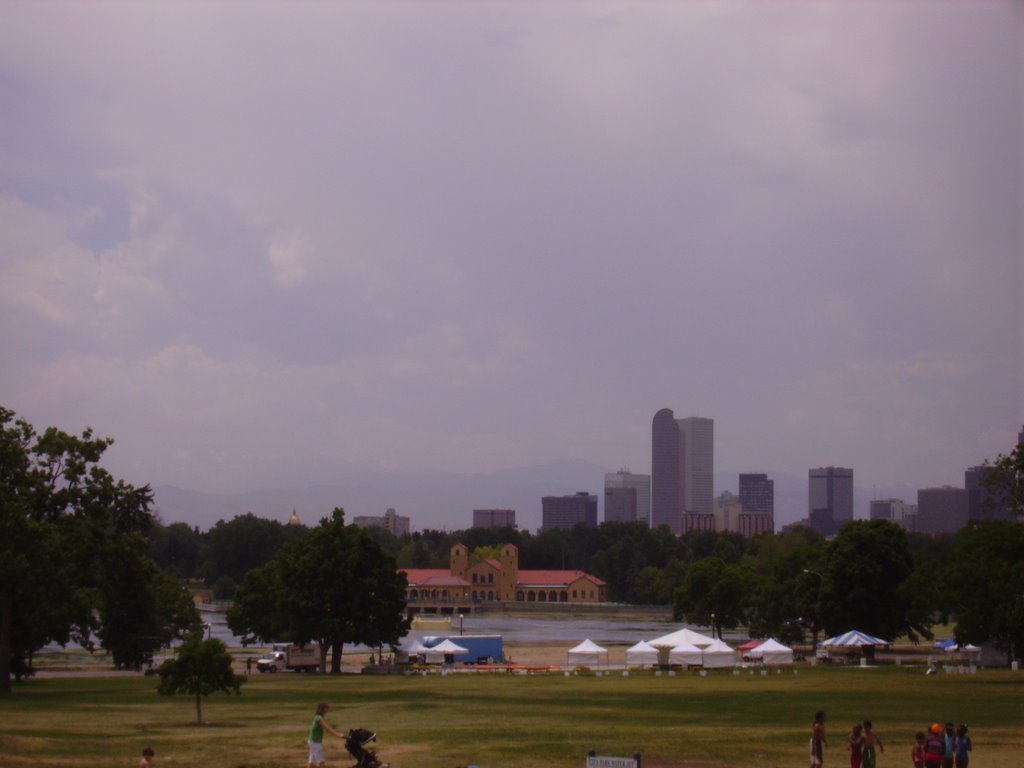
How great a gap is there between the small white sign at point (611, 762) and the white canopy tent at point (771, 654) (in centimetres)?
5625

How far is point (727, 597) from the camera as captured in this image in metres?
102

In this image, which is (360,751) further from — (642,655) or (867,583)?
(867,583)

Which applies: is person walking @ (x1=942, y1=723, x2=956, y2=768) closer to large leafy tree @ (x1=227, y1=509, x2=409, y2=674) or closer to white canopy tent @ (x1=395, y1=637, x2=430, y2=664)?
large leafy tree @ (x1=227, y1=509, x2=409, y2=674)

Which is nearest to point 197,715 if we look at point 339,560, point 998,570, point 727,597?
point 339,560

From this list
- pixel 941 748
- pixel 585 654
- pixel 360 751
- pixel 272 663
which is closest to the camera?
pixel 360 751

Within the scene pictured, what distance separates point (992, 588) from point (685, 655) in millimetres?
20469

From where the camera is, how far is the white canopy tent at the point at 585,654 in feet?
235

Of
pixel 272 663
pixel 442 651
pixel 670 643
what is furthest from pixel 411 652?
pixel 670 643

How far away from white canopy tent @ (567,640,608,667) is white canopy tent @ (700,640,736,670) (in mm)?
5855

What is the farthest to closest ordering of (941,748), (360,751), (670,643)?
1. (670,643)
2. (941,748)
3. (360,751)

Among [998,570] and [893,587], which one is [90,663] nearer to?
[893,587]

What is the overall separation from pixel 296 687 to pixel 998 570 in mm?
31484

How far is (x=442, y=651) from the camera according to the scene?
77.7 meters

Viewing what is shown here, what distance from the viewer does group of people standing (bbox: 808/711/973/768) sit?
23984 mm
